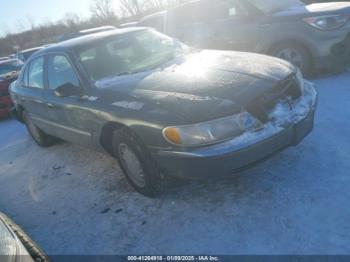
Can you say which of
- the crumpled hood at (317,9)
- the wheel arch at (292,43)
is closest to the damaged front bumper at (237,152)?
Result: the wheel arch at (292,43)

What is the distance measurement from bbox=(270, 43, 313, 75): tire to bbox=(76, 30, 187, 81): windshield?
212cm

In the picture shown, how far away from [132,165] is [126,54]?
56.4 inches

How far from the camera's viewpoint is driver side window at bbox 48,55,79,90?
4.13m

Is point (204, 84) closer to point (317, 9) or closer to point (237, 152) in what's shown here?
point (237, 152)

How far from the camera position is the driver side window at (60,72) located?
4.13 meters

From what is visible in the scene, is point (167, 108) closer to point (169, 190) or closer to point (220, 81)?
point (220, 81)

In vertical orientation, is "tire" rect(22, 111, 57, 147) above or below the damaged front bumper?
below

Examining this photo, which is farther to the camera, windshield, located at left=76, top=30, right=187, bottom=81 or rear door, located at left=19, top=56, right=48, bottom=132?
rear door, located at left=19, top=56, right=48, bottom=132

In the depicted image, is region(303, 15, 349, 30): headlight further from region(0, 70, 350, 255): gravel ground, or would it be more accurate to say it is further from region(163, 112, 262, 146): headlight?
region(163, 112, 262, 146): headlight

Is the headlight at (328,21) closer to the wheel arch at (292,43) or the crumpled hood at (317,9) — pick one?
the crumpled hood at (317,9)

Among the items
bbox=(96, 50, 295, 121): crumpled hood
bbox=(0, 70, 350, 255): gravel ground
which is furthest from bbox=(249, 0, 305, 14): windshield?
bbox=(96, 50, 295, 121): crumpled hood

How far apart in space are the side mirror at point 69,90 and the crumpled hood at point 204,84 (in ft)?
0.81

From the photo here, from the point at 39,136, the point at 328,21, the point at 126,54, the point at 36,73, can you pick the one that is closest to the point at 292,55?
the point at 328,21

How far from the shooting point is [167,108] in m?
3.01
